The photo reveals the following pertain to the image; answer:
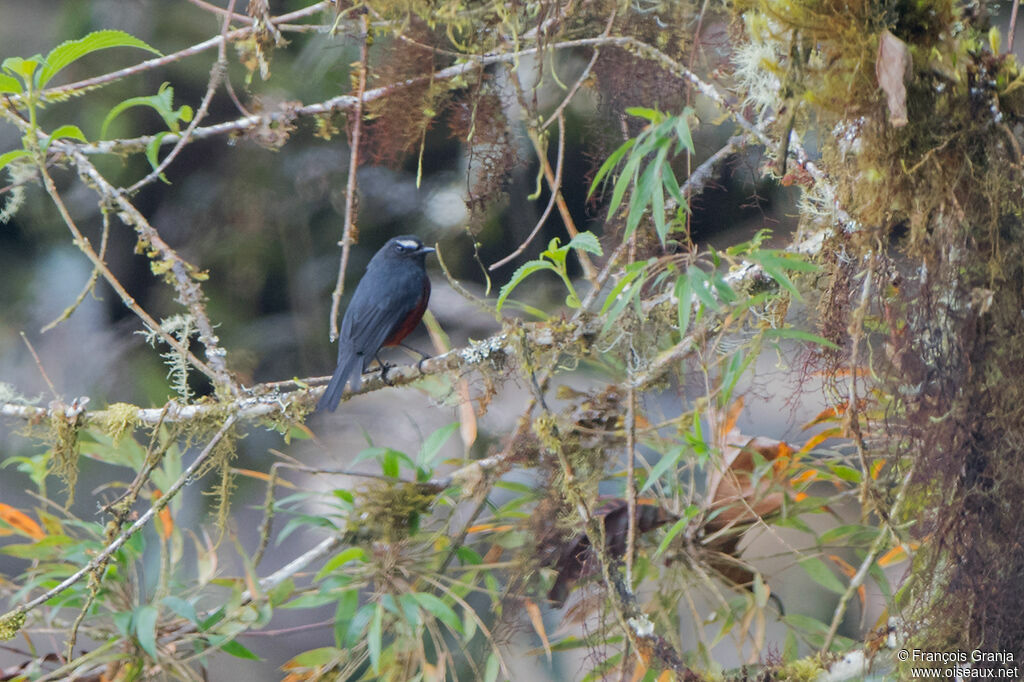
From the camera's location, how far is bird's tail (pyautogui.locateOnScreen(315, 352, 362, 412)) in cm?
176

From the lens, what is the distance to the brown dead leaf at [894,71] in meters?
0.98

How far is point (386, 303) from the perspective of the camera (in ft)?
7.01

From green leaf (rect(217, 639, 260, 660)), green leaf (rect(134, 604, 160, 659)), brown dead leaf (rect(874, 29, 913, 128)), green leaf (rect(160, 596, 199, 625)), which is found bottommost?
green leaf (rect(217, 639, 260, 660))

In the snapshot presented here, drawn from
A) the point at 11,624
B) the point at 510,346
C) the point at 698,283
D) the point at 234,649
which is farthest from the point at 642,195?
the point at 11,624

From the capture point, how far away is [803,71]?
3.59 feet

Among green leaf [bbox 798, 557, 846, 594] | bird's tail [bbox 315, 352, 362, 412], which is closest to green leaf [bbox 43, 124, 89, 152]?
bird's tail [bbox 315, 352, 362, 412]

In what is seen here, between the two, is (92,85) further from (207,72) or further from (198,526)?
(198,526)

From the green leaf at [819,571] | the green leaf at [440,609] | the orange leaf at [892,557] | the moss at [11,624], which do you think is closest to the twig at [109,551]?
the moss at [11,624]

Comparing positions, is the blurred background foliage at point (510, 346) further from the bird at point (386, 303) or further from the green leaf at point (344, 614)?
the bird at point (386, 303)

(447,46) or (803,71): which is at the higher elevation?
(447,46)

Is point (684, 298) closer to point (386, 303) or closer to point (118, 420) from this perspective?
point (386, 303)

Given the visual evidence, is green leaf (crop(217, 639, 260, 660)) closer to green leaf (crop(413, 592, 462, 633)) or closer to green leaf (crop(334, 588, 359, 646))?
green leaf (crop(334, 588, 359, 646))

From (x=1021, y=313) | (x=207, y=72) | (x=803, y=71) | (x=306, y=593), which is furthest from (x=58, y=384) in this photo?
(x=1021, y=313)

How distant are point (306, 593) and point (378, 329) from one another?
0.70m
